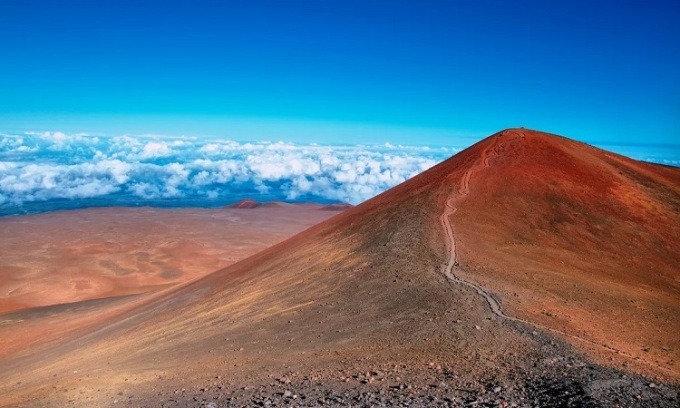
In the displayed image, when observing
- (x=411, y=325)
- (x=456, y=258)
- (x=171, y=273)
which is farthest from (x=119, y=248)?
(x=411, y=325)

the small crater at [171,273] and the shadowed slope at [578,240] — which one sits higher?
the shadowed slope at [578,240]

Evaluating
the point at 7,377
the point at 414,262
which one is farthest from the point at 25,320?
the point at 414,262

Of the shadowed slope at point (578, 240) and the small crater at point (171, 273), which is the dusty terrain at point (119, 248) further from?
the shadowed slope at point (578, 240)

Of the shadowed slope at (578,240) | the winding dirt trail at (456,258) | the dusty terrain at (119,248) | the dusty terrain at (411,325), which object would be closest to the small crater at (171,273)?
the dusty terrain at (119,248)

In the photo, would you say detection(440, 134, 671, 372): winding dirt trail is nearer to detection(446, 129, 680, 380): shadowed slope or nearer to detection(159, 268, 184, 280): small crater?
detection(446, 129, 680, 380): shadowed slope

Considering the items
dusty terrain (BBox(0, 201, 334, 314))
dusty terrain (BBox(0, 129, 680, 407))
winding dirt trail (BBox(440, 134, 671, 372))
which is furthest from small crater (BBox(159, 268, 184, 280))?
winding dirt trail (BBox(440, 134, 671, 372))

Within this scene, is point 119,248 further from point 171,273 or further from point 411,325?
point 411,325
